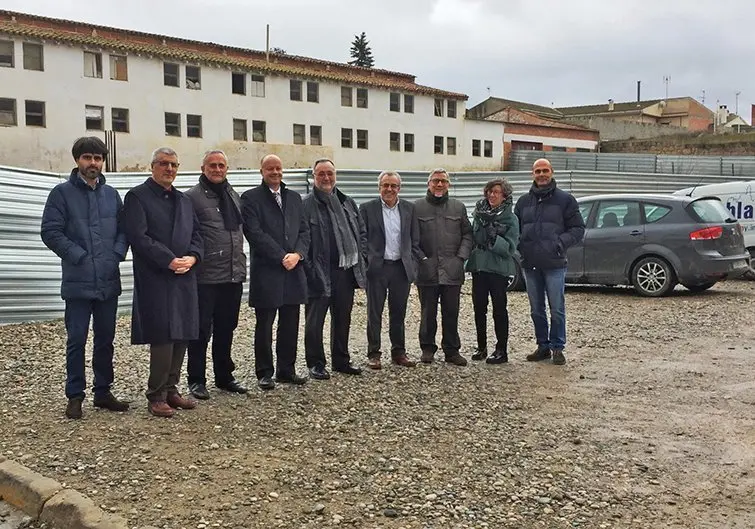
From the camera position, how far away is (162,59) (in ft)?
142

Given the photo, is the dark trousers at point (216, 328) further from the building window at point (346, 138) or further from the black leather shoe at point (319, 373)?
the building window at point (346, 138)

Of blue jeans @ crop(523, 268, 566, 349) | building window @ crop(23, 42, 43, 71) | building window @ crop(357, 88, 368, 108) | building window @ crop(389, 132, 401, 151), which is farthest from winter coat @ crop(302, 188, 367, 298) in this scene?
building window @ crop(389, 132, 401, 151)

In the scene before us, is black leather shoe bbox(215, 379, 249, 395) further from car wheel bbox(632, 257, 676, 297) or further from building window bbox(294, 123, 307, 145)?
building window bbox(294, 123, 307, 145)

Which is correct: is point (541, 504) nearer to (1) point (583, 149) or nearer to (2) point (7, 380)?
(2) point (7, 380)

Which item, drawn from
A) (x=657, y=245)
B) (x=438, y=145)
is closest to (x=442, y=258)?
(x=657, y=245)

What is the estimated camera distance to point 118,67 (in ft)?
137

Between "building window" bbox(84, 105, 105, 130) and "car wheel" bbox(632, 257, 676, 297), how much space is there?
35.6m

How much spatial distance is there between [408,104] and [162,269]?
49.8 meters

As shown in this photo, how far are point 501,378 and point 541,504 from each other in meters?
2.87

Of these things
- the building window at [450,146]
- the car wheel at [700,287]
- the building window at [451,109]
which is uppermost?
the building window at [451,109]

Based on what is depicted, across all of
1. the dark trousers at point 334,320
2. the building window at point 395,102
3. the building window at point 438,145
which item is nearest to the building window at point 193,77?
the building window at point 395,102

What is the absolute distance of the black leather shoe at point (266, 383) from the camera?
20.3 feet

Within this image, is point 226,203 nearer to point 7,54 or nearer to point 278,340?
point 278,340

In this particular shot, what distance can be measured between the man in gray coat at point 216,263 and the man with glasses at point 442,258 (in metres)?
1.96
